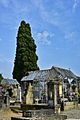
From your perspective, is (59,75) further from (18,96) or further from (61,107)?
(61,107)

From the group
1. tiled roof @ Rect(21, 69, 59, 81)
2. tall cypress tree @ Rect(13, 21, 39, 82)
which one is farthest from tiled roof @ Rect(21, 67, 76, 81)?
tall cypress tree @ Rect(13, 21, 39, 82)

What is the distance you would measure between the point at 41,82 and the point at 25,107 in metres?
12.2

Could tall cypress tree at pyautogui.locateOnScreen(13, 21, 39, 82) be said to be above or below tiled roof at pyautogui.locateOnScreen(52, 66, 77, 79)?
above

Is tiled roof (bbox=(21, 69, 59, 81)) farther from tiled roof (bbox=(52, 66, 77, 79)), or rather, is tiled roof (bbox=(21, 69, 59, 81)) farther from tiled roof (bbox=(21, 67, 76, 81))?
tiled roof (bbox=(52, 66, 77, 79))

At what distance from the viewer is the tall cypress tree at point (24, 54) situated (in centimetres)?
5435

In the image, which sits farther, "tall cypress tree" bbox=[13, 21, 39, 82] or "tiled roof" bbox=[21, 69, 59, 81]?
"tall cypress tree" bbox=[13, 21, 39, 82]

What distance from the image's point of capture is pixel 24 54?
5522 centimetres

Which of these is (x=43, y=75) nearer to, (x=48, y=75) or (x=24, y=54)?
(x=48, y=75)

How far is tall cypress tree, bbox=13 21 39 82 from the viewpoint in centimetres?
5435

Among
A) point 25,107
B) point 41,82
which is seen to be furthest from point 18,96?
point 25,107

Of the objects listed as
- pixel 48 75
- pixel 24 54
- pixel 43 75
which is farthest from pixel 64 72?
pixel 24 54

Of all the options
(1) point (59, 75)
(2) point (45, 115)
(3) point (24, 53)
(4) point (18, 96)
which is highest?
(3) point (24, 53)

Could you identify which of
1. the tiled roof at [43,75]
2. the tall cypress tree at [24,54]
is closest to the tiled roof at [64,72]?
the tiled roof at [43,75]

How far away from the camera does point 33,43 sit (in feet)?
188
